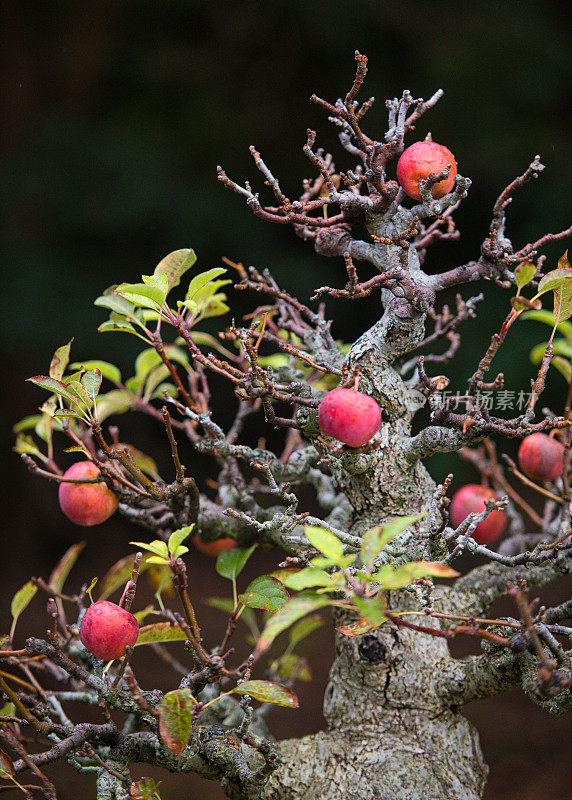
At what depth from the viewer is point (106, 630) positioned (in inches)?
22.3

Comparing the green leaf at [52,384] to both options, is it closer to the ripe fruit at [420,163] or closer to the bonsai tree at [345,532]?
the bonsai tree at [345,532]

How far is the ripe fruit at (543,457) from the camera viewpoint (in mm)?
816

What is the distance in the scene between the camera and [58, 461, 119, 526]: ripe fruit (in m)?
0.69

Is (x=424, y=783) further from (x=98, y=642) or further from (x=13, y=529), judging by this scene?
(x=13, y=529)

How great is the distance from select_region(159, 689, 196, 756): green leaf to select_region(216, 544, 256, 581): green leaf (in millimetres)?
185

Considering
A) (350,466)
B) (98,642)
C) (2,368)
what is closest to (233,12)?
(2,368)

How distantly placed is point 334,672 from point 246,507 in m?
0.19

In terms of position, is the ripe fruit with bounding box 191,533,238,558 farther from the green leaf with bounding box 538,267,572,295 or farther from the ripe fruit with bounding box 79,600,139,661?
the green leaf with bounding box 538,267,572,295

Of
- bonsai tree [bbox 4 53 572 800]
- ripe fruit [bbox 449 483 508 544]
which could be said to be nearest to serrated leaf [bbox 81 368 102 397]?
bonsai tree [bbox 4 53 572 800]

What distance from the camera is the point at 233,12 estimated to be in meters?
2.05

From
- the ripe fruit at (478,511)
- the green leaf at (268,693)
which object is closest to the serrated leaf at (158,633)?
the green leaf at (268,693)

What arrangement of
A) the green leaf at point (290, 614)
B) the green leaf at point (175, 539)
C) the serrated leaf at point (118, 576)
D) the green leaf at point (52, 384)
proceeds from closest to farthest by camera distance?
the green leaf at point (290, 614) → the green leaf at point (175, 539) → the green leaf at point (52, 384) → the serrated leaf at point (118, 576)

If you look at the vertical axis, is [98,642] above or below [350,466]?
below

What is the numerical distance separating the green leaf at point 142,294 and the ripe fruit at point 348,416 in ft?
0.55
